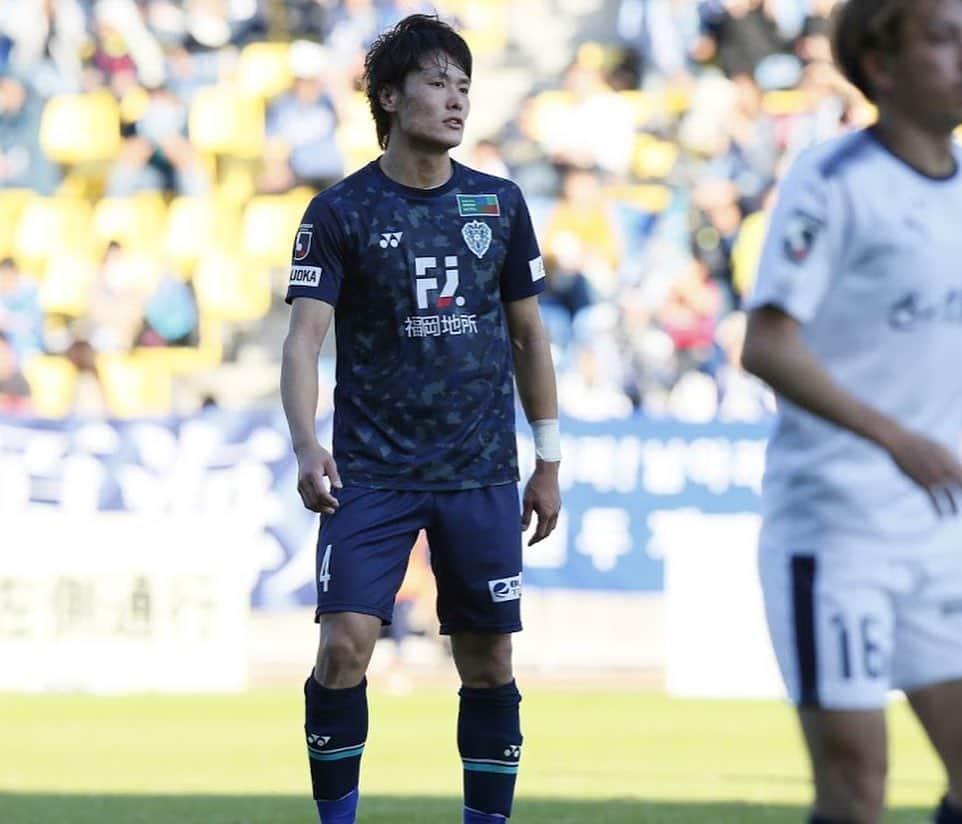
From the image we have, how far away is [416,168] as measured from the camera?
698cm

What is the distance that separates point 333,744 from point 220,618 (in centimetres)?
949

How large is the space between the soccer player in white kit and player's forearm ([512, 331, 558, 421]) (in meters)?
2.67

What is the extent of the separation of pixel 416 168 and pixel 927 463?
10.1 ft

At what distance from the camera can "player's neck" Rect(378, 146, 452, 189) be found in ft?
22.9

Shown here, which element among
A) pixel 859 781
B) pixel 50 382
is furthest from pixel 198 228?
pixel 859 781

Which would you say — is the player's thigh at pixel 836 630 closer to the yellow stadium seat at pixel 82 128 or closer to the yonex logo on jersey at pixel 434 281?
the yonex logo on jersey at pixel 434 281

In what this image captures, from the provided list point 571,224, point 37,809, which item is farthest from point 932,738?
point 571,224

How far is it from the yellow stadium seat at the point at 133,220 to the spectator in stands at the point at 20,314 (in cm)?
85

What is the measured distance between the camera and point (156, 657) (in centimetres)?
1612

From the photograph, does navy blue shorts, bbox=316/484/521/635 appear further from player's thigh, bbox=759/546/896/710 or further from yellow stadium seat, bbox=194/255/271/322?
yellow stadium seat, bbox=194/255/271/322

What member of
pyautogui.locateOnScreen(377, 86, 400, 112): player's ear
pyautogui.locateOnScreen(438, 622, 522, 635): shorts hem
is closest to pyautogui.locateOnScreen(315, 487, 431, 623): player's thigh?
pyautogui.locateOnScreen(438, 622, 522, 635): shorts hem

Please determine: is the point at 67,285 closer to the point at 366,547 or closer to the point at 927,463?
the point at 366,547

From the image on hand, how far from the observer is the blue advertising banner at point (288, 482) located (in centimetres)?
1591

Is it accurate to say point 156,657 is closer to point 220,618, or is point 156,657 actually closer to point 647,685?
point 220,618
